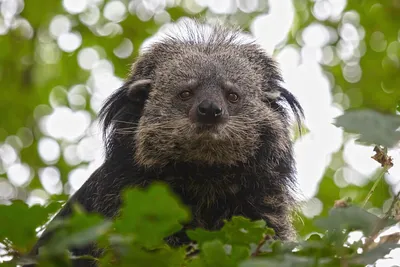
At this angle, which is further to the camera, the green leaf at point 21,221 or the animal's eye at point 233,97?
the animal's eye at point 233,97

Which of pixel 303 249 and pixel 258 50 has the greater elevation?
pixel 258 50

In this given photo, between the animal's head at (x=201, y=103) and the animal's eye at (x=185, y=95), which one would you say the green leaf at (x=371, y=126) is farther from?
the animal's eye at (x=185, y=95)

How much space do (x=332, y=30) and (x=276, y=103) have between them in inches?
236

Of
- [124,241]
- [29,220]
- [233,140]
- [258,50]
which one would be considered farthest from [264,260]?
[258,50]

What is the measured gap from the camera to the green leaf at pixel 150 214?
179cm

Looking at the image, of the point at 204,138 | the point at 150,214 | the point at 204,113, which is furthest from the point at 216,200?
the point at 150,214

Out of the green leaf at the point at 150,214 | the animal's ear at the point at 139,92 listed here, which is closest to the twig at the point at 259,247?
the green leaf at the point at 150,214

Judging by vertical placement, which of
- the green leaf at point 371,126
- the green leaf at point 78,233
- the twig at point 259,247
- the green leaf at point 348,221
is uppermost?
the green leaf at point 371,126

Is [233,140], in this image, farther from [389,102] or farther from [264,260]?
[389,102]

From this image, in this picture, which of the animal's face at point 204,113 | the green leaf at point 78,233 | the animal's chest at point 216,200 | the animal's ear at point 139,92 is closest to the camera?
the green leaf at point 78,233

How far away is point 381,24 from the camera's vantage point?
35.7 feet

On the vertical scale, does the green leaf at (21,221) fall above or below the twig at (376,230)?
above

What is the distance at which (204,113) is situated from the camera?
503cm

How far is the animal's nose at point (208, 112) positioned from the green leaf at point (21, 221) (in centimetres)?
312
